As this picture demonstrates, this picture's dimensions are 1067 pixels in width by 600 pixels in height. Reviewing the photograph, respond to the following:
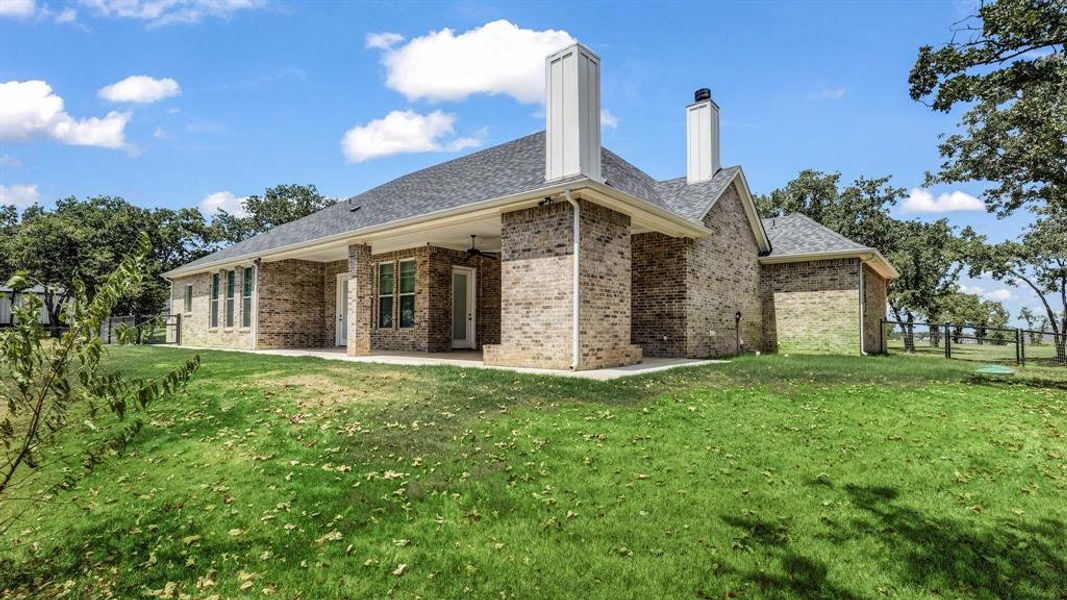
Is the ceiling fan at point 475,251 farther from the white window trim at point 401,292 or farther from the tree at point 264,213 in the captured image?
the tree at point 264,213

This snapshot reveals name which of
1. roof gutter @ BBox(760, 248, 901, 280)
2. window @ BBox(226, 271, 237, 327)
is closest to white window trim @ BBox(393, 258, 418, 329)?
window @ BBox(226, 271, 237, 327)

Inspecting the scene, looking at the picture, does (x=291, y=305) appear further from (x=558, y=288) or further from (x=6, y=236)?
(x=6, y=236)

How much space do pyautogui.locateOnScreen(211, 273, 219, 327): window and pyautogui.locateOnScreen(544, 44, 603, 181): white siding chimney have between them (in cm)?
1524

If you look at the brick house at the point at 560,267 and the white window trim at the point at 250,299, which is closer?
the brick house at the point at 560,267

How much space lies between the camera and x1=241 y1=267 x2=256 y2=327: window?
1759cm

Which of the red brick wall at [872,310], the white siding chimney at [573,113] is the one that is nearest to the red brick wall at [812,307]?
the red brick wall at [872,310]

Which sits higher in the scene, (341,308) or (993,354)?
(341,308)

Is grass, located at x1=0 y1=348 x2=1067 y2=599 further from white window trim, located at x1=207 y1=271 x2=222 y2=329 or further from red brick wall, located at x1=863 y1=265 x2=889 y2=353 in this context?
white window trim, located at x1=207 y1=271 x2=222 y2=329

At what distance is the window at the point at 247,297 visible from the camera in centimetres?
1759

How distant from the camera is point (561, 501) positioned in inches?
168

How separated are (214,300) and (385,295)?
8.15m

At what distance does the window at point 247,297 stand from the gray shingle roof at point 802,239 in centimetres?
1686

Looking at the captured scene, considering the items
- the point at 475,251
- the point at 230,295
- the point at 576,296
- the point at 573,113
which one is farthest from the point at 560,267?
the point at 230,295

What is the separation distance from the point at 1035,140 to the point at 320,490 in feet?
65.8
